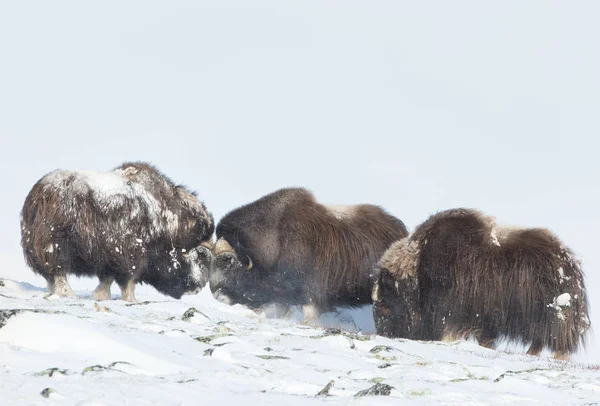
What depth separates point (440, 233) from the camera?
8.52 meters

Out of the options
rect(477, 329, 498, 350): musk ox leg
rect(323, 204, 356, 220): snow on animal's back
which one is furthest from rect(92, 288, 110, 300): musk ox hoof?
rect(477, 329, 498, 350): musk ox leg

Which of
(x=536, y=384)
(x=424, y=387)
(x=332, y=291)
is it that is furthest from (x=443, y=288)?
(x=424, y=387)

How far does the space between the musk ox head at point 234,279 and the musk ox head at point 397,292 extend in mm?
1495

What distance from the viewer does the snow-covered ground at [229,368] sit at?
369 cm

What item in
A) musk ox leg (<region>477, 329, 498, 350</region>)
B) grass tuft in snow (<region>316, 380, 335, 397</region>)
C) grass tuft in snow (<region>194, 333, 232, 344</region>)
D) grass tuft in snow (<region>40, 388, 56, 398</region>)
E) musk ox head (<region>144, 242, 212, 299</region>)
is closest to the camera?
grass tuft in snow (<region>40, 388, 56, 398</region>)

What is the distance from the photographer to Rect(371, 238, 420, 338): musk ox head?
28.5 ft

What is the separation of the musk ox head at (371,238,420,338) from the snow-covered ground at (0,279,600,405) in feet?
7.23

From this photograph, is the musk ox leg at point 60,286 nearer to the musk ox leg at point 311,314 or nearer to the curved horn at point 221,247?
the curved horn at point 221,247

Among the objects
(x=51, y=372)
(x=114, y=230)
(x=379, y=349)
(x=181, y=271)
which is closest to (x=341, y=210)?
(x=181, y=271)

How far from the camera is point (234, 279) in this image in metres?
10.1

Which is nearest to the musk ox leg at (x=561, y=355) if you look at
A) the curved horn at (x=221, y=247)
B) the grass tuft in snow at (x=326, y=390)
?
the curved horn at (x=221, y=247)

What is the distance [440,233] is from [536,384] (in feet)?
12.1

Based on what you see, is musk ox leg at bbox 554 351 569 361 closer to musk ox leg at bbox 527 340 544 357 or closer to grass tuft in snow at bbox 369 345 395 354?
musk ox leg at bbox 527 340 544 357

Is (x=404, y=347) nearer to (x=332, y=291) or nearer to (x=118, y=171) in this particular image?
(x=332, y=291)
